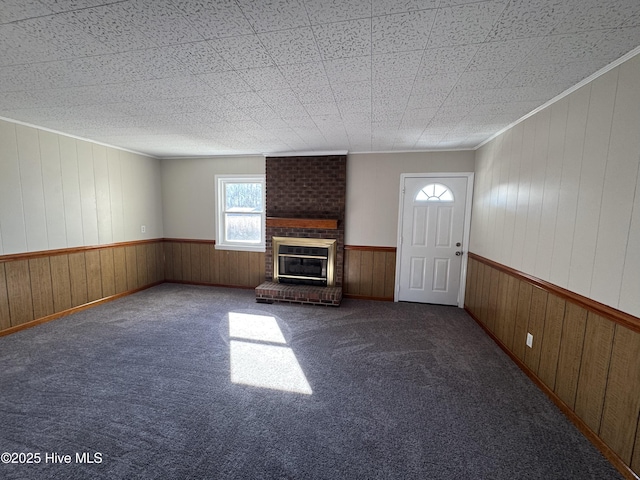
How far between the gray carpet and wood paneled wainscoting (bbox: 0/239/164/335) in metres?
0.27

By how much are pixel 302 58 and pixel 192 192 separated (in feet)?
13.3

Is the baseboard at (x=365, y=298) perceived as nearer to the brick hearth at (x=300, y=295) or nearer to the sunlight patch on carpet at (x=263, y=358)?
the brick hearth at (x=300, y=295)

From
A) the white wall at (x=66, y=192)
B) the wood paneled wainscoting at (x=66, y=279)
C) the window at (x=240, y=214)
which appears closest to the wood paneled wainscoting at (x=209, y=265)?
the window at (x=240, y=214)

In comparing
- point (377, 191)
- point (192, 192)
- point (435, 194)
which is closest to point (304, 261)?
point (377, 191)

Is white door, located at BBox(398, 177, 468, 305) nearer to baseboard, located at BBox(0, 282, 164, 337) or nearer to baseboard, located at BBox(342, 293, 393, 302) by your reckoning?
baseboard, located at BBox(342, 293, 393, 302)

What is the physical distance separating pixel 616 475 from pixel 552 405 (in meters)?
0.55

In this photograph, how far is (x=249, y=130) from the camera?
315 cm

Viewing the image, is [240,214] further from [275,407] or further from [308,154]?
[275,407]

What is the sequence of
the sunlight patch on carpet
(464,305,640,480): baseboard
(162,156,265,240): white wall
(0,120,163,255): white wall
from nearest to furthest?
(464,305,640,480): baseboard < the sunlight patch on carpet < (0,120,163,255): white wall < (162,156,265,240): white wall

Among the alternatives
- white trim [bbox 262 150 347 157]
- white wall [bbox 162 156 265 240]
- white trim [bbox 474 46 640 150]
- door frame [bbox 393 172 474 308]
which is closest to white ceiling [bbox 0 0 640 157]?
white trim [bbox 474 46 640 150]

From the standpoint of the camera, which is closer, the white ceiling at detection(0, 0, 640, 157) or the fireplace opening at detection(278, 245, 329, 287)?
the white ceiling at detection(0, 0, 640, 157)

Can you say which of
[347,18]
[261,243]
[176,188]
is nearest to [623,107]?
[347,18]

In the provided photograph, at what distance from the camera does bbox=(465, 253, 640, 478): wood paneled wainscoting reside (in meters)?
1.46

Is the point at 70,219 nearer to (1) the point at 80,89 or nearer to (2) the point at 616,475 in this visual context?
(1) the point at 80,89
